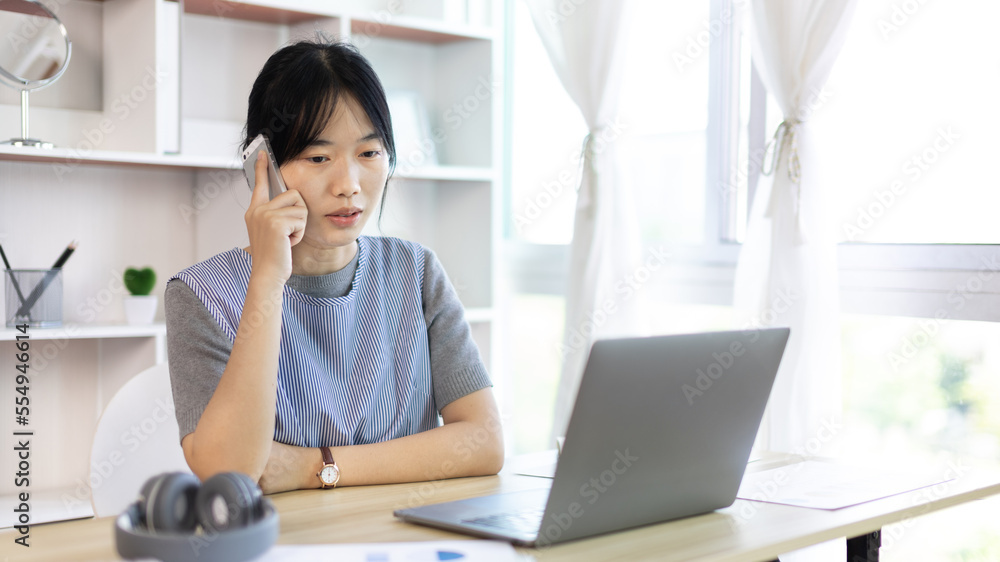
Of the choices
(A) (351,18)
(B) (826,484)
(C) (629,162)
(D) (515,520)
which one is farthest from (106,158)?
(B) (826,484)

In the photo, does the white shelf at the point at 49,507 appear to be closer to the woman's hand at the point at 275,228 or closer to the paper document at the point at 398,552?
the woman's hand at the point at 275,228

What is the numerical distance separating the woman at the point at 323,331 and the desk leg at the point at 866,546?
0.54 metres

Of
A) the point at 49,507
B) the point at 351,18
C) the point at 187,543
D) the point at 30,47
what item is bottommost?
the point at 49,507

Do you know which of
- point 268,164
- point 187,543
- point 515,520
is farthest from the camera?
point 268,164

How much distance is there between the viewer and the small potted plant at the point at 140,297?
245 cm

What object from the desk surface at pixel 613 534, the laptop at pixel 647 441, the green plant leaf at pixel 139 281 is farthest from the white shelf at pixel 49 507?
the laptop at pixel 647 441

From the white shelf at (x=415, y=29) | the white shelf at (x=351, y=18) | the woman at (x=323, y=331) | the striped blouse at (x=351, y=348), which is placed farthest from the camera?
the white shelf at (x=415, y=29)

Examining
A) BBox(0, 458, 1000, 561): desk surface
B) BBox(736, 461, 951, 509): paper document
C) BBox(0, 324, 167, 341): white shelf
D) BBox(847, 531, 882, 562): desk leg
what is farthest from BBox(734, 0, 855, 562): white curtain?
BBox(0, 324, 167, 341): white shelf

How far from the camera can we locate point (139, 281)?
8.13 ft

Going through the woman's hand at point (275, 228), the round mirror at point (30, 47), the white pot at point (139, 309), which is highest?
the round mirror at point (30, 47)

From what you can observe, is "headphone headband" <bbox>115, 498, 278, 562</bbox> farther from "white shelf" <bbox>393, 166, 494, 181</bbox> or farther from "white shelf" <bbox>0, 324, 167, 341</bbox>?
"white shelf" <bbox>393, 166, 494, 181</bbox>

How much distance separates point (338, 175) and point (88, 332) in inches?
43.7

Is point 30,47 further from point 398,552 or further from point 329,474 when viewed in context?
point 398,552

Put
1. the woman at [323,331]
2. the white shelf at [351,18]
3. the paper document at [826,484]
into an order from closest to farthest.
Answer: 1. the paper document at [826,484]
2. the woman at [323,331]
3. the white shelf at [351,18]
